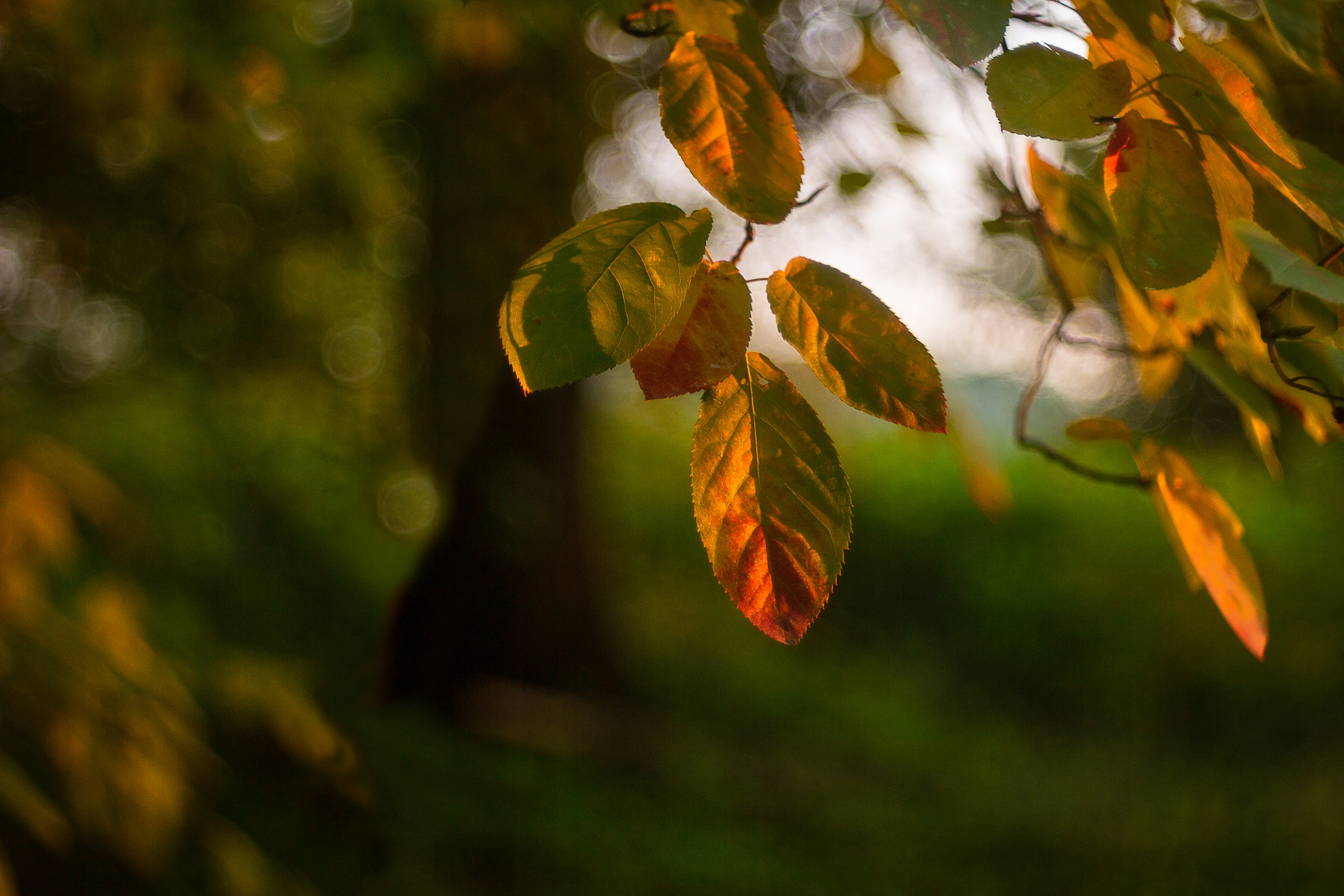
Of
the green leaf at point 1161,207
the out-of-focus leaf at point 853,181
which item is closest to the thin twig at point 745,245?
the green leaf at point 1161,207

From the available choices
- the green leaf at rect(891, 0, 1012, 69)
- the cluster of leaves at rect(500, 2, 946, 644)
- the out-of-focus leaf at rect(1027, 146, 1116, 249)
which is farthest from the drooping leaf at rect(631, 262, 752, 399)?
the out-of-focus leaf at rect(1027, 146, 1116, 249)

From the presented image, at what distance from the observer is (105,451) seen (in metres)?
6.07

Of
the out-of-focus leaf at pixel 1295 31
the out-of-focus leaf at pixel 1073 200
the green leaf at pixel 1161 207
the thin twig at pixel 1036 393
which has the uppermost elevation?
the out-of-focus leaf at pixel 1295 31

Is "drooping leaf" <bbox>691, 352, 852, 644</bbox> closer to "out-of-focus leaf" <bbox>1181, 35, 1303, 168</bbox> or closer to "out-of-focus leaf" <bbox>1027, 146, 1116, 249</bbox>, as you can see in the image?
"out-of-focus leaf" <bbox>1181, 35, 1303, 168</bbox>

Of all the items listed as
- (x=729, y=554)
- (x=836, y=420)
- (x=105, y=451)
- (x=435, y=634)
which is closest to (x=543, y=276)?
(x=729, y=554)

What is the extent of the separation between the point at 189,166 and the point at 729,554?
3.24 m

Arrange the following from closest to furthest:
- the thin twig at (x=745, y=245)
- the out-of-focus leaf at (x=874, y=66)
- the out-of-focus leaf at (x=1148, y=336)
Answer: the thin twig at (x=745, y=245) < the out-of-focus leaf at (x=1148, y=336) < the out-of-focus leaf at (x=874, y=66)

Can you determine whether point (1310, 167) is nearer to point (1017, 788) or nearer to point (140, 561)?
point (1017, 788)

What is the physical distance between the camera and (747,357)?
16.0 inches

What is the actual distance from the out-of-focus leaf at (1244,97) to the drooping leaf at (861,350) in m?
0.18

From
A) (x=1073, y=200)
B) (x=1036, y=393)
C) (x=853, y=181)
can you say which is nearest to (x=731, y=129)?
(x=1073, y=200)

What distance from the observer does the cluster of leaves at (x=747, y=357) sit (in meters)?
0.37

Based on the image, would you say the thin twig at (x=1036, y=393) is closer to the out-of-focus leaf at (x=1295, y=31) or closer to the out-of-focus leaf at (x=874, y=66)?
the out-of-focus leaf at (x=1295, y=31)

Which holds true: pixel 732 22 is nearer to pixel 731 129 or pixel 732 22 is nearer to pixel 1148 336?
pixel 731 129
